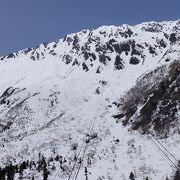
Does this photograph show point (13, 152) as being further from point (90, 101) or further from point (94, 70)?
point (94, 70)

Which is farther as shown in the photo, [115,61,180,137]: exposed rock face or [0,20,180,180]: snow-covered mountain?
[115,61,180,137]: exposed rock face

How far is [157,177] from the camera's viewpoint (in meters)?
32.9

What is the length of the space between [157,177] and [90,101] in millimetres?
67693

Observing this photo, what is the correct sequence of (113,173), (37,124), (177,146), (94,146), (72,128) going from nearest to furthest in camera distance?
1. (113,173)
2. (177,146)
3. (94,146)
4. (72,128)
5. (37,124)

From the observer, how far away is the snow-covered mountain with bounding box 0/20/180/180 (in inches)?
1533

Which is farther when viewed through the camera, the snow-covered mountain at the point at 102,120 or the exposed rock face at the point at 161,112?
the exposed rock face at the point at 161,112

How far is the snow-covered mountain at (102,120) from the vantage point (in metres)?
38.9

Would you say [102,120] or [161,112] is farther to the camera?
[102,120]

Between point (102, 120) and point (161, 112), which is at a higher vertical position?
point (102, 120)

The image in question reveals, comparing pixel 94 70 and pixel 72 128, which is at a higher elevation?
pixel 94 70

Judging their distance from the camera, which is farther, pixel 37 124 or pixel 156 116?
pixel 37 124

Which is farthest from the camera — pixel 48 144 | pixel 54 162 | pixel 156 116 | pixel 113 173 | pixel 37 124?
pixel 37 124

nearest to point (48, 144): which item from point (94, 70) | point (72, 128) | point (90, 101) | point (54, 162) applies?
point (72, 128)

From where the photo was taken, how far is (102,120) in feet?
239
